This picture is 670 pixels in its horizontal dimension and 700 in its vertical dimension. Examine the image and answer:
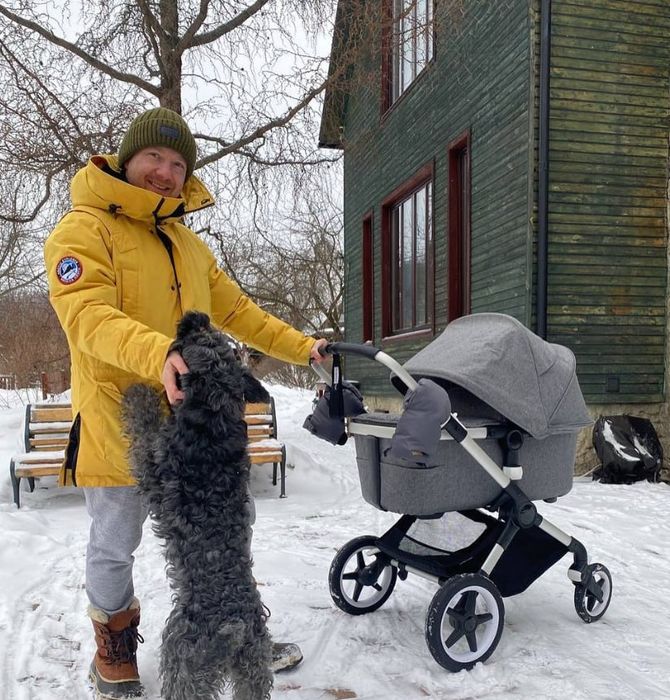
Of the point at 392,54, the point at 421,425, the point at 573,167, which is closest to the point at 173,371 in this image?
the point at 421,425

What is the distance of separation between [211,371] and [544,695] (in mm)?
1742

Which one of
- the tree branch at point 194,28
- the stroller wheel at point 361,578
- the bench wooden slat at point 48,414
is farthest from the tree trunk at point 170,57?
the stroller wheel at point 361,578

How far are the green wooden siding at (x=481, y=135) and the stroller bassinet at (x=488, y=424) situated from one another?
3.57 m

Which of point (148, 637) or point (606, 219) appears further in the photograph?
point (606, 219)

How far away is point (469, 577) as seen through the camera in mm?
2557

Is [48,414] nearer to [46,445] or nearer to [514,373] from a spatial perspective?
[46,445]

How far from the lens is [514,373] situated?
2.78m

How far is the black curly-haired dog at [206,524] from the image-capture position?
1.71 meters

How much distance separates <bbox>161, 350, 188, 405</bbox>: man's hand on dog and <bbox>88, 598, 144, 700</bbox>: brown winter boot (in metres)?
1.00

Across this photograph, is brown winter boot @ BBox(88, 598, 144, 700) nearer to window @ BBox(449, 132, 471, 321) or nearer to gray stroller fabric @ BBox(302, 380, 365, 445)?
gray stroller fabric @ BBox(302, 380, 365, 445)

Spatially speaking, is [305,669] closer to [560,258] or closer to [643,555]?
[643,555]

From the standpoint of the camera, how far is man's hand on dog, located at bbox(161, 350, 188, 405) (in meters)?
1.65

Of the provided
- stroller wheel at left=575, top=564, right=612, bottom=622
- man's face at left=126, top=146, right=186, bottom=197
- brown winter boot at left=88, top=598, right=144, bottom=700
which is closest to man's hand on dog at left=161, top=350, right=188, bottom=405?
man's face at left=126, top=146, right=186, bottom=197

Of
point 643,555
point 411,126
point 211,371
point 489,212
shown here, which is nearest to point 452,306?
point 489,212
